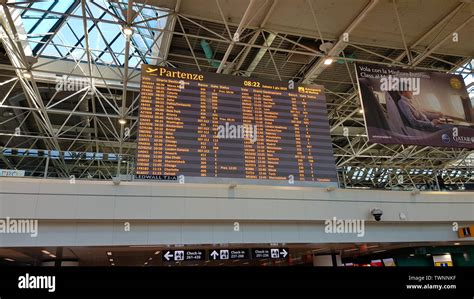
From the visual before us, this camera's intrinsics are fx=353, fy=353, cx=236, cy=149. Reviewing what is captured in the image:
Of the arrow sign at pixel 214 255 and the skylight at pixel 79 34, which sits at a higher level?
the skylight at pixel 79 34

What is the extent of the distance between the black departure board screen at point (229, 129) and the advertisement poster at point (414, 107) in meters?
1.23

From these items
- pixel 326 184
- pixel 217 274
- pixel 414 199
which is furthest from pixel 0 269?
pixel 414 199

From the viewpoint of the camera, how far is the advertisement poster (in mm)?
8406

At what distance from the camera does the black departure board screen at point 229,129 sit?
24.9 ft

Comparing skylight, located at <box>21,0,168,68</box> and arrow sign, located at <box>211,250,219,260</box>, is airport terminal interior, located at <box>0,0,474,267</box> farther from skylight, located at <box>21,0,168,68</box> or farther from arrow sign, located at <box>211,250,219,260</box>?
skylight, located at <box>21,0,168,68</box>

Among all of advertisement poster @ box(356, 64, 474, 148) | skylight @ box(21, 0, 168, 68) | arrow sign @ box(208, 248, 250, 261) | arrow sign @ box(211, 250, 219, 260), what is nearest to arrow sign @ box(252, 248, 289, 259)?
arrow sign @ box(208, 248, 250, 261)

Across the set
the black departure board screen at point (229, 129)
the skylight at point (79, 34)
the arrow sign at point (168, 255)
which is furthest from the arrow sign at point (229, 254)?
the skylight at point (79, 34)

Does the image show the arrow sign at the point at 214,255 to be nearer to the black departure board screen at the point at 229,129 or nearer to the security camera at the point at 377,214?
the black departure board screen at the point at 229,129

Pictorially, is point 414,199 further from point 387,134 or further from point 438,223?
point 387,134

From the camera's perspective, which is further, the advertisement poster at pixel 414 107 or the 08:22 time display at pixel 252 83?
the 08:22 time display at pixel 252 83

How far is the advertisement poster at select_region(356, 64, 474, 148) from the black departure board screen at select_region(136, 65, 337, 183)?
1.23 metres

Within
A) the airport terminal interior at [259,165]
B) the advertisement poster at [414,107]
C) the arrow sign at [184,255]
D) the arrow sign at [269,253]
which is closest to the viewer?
the airport terminal interior at [259,165]

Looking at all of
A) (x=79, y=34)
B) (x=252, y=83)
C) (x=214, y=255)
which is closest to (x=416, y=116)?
(x=252, y=83)

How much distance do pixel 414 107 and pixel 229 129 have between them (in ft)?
15.4
